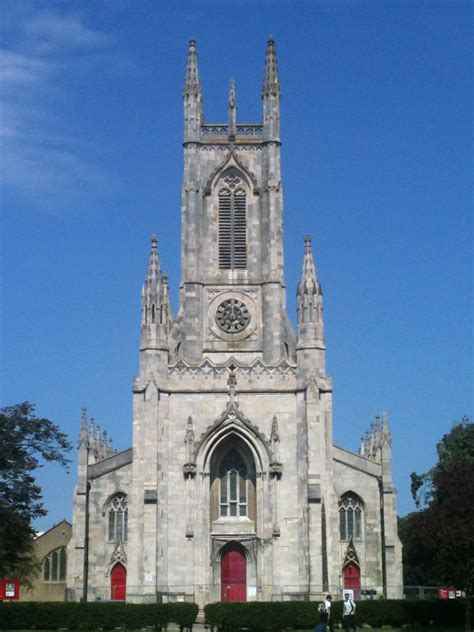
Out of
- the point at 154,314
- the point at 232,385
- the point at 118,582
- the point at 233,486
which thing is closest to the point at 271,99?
the point at 154,314

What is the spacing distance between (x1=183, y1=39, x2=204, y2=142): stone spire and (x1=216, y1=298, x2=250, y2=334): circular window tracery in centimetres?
902

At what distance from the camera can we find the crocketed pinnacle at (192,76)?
5619 cm

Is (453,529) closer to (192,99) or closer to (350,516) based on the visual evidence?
(350,516)

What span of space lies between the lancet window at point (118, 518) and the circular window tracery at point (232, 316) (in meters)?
9.84

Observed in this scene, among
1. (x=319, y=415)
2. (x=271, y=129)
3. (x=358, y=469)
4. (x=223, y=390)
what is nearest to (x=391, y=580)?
(x=358, y=469)

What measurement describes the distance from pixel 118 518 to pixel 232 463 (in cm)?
615

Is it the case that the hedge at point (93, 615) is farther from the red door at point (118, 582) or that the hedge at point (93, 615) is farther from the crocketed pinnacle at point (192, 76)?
the crocketed pinnacle at point (192, 76)

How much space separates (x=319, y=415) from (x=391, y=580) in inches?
339

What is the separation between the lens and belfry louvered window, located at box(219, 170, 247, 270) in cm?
5444

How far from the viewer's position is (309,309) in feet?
168

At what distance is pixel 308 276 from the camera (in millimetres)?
51875

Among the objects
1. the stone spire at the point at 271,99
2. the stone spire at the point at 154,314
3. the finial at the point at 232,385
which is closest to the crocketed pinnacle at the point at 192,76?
the stone spire at the point at 271,99

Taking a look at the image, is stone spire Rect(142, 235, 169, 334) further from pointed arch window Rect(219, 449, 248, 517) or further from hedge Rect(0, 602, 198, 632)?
hedge Rect(0, 602, 198, 632)

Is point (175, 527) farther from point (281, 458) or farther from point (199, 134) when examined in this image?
point (199, 134)
